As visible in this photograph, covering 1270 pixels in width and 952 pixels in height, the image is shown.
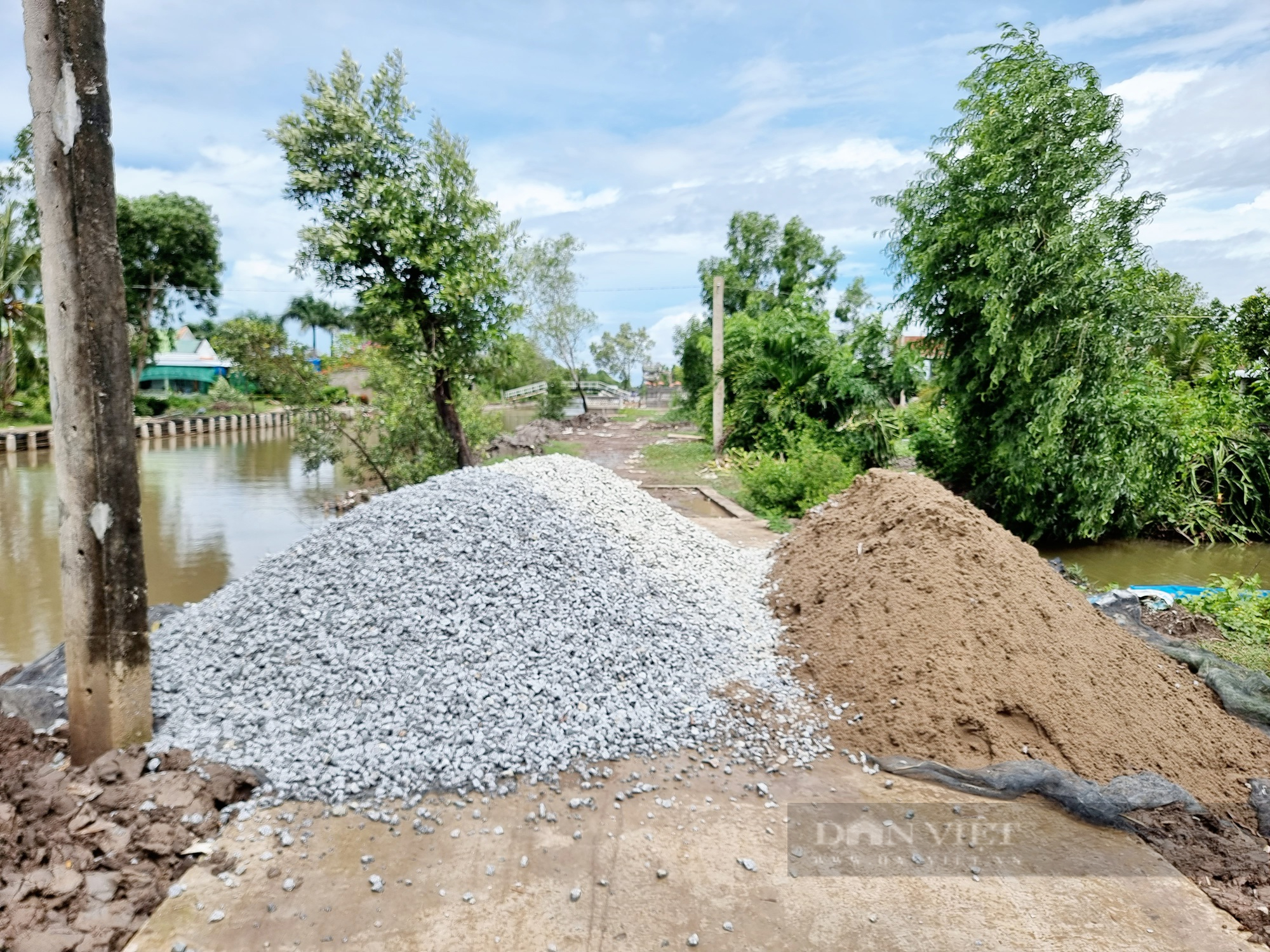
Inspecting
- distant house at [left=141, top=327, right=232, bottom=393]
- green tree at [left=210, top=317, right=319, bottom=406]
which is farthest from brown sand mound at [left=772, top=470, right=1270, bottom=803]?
distant house at [left=141, top=327, right=232, bottom=393]

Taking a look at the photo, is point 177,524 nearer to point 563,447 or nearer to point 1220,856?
point 563,447

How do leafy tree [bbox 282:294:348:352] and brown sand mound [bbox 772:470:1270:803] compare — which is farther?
leafy tree [bbox 282:294:348:352]

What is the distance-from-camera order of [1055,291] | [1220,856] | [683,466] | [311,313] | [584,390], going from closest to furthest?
[1220,856], [1055,291], [683,466], [584,390], [311,313]

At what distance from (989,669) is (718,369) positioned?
1071cm

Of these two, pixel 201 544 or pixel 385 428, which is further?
pixel 385 428

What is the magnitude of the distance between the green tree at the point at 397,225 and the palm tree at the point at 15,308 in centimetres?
1659


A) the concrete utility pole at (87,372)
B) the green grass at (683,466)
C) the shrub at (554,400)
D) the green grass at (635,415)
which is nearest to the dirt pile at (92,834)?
the concrete utility pole at (87,372)

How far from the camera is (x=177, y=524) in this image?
10.3 meters

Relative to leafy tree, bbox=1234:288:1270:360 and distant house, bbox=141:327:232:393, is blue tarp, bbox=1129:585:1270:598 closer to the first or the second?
leafy tree, bbox=1234:288:1270:360

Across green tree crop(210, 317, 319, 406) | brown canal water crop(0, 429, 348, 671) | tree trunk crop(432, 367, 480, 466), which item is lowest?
brown canal water crop(0, 429, 348, 671)

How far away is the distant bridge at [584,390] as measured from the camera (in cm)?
3111

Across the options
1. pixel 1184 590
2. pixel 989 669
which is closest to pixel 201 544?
pixel 989 669

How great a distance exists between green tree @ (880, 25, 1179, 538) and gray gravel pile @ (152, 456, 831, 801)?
4444mm

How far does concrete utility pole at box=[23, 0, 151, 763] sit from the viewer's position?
8.57 ft
